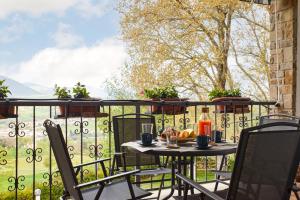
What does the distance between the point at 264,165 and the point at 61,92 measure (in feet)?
8.67

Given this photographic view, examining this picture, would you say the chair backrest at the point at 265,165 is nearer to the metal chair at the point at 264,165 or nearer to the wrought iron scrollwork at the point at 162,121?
the metal chair at the point at 264,165

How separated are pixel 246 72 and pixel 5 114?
7591mm

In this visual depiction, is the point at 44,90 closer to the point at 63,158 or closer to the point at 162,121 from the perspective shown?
A: the point at 162,121

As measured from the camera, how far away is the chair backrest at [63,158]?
7.18ft

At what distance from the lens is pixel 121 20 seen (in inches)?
387

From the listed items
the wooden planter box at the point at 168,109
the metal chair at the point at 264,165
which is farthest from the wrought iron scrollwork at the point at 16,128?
the metal chair at the point at 264,165

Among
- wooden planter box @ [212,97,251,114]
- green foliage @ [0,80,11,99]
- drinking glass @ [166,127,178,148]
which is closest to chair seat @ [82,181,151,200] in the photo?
drinking glass @ [166,127,178,148]

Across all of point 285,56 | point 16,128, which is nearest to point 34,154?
point 16,128

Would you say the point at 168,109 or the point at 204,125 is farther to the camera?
the point at 168,109

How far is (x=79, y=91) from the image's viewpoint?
4078mm

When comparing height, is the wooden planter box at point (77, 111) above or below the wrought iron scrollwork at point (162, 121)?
above

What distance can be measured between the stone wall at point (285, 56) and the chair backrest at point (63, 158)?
3340mm

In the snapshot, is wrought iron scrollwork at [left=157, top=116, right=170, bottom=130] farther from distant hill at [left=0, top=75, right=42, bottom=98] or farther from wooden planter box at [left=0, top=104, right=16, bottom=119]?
wooden planter box at [left=0, top=104, right=16, bottom=119]

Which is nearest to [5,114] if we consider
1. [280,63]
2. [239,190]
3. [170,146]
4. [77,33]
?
[170,146]
